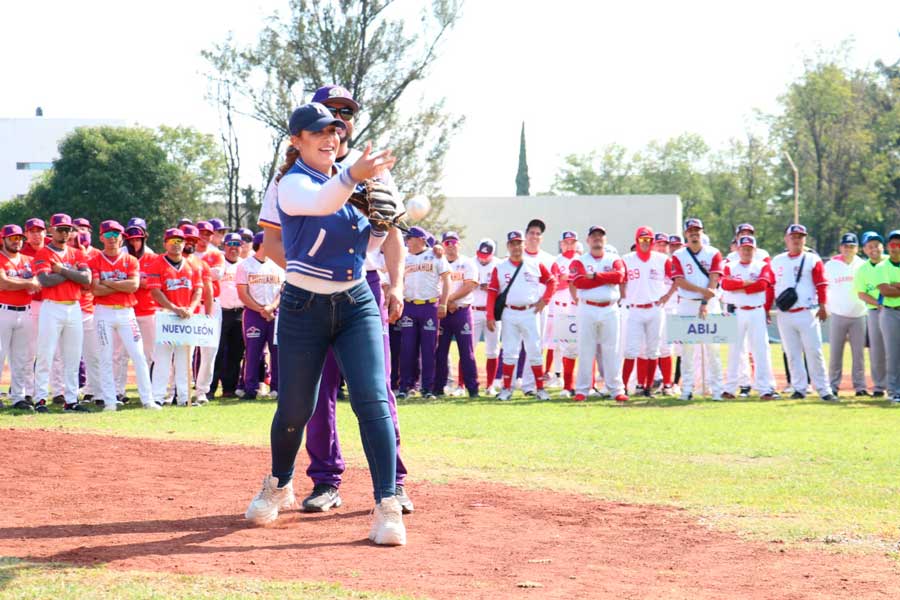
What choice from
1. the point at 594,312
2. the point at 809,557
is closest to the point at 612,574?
the point at 809,557

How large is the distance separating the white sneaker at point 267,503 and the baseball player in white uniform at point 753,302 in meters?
12.0

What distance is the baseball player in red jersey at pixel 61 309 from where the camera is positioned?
1520cm

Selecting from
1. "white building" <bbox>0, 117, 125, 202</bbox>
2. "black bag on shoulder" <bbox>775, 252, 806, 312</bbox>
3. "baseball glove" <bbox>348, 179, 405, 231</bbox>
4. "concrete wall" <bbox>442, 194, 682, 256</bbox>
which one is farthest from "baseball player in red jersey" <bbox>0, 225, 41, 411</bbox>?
"white building" <bbox>0, 117, 125, 202</bbox>

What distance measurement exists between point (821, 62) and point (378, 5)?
3843 centimetres

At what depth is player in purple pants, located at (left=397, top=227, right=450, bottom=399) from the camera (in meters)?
18.2

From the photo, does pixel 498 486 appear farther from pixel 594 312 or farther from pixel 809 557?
pixel 594 312

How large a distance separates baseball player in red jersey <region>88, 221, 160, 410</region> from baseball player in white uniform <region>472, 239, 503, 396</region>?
18.4 feet

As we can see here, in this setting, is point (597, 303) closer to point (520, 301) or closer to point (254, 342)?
point (520, 301)

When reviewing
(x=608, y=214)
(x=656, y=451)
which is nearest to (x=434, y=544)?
(x=656, y=451)

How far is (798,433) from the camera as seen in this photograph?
12.8 metres

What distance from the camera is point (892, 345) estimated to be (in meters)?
17.7

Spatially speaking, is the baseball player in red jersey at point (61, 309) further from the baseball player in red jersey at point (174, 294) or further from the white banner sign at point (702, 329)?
the white banner sign at point (702, 329)

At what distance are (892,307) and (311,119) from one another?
13.7m

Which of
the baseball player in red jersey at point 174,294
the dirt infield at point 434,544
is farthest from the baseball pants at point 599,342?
the dirt infield at point 434,544
